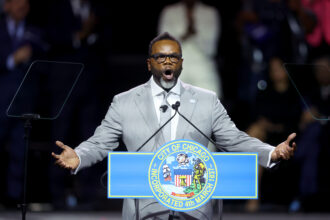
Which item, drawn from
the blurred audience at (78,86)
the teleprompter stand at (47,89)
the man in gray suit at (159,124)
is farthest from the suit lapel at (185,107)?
the blurred audience at (78,86)

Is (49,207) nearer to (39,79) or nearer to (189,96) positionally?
(39,79)

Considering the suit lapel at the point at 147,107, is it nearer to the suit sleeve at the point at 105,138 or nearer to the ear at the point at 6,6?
the suit sleeve at the point at 105,138

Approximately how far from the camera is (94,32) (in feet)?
18.2

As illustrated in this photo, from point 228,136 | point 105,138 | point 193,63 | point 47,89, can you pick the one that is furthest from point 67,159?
point 47,89

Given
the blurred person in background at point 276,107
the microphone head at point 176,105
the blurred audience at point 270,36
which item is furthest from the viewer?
the blurred audience at point 270,36

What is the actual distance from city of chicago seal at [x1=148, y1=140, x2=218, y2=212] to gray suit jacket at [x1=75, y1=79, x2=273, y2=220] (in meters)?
0.14

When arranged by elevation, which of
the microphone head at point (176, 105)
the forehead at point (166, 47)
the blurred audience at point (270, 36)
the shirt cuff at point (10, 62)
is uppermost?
the blurred audience at point (270, 36)

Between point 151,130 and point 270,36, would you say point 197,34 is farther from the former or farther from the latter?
point 151,130

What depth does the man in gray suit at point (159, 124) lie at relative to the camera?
10.1ft

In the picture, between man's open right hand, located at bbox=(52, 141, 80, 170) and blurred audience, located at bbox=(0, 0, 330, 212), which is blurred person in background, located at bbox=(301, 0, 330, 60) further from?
man's open right hand, located at bbox=(52, 141, 80, 170)

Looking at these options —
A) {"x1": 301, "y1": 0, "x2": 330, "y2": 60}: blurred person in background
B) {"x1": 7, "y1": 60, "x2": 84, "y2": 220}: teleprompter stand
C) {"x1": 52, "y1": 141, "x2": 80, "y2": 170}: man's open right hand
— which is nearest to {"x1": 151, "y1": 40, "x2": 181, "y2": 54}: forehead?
{"x1": 52, "y1": 141, "x2": 80, "y2": 170}: man's open right hand

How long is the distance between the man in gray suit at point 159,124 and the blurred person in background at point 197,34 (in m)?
2.05

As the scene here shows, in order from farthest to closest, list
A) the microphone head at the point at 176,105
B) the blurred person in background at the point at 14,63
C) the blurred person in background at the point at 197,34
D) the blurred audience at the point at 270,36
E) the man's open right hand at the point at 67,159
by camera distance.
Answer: the blurred audience at the point at 270,36 → the blurred person in background at the point at 14,63 → the blurred person in background at the point at 197,34 → the microphone head at the point at 176,105 → the man's open right hand at the point at 67,159

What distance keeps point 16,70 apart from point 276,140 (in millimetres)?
2234
